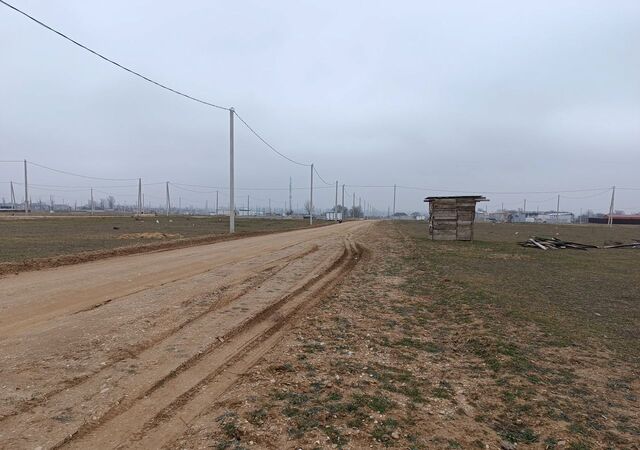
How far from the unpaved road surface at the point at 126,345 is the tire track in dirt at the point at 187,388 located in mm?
12

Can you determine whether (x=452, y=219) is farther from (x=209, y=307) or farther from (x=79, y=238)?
(x=79, y=238)

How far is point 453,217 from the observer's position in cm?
2625

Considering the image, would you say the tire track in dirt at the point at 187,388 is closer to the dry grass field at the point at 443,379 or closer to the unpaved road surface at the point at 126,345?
the unpaved road surface at the point at 126,345

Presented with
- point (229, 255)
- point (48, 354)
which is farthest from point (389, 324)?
point (229, 255)

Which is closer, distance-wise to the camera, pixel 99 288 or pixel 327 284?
pixel 99 288

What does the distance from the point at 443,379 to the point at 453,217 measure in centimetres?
2302

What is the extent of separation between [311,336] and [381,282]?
5.21 metres

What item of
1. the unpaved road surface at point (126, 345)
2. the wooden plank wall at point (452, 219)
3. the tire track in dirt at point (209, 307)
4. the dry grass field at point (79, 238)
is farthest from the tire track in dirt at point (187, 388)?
the wooden plank wall at point (452, 219)

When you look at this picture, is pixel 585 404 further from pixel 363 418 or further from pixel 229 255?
pixel 229 255

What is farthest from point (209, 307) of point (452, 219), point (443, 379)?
point (452, 219)

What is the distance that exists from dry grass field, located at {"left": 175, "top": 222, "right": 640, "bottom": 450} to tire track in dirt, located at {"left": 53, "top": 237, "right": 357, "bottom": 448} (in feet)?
0.75

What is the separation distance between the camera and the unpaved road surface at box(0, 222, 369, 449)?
10.8 ft

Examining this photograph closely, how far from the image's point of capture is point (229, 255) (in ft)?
50.5

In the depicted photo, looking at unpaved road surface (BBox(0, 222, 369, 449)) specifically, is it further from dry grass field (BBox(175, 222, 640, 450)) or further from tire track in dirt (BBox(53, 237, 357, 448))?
dry grass field (BBox(175, 222, 640, 450))
